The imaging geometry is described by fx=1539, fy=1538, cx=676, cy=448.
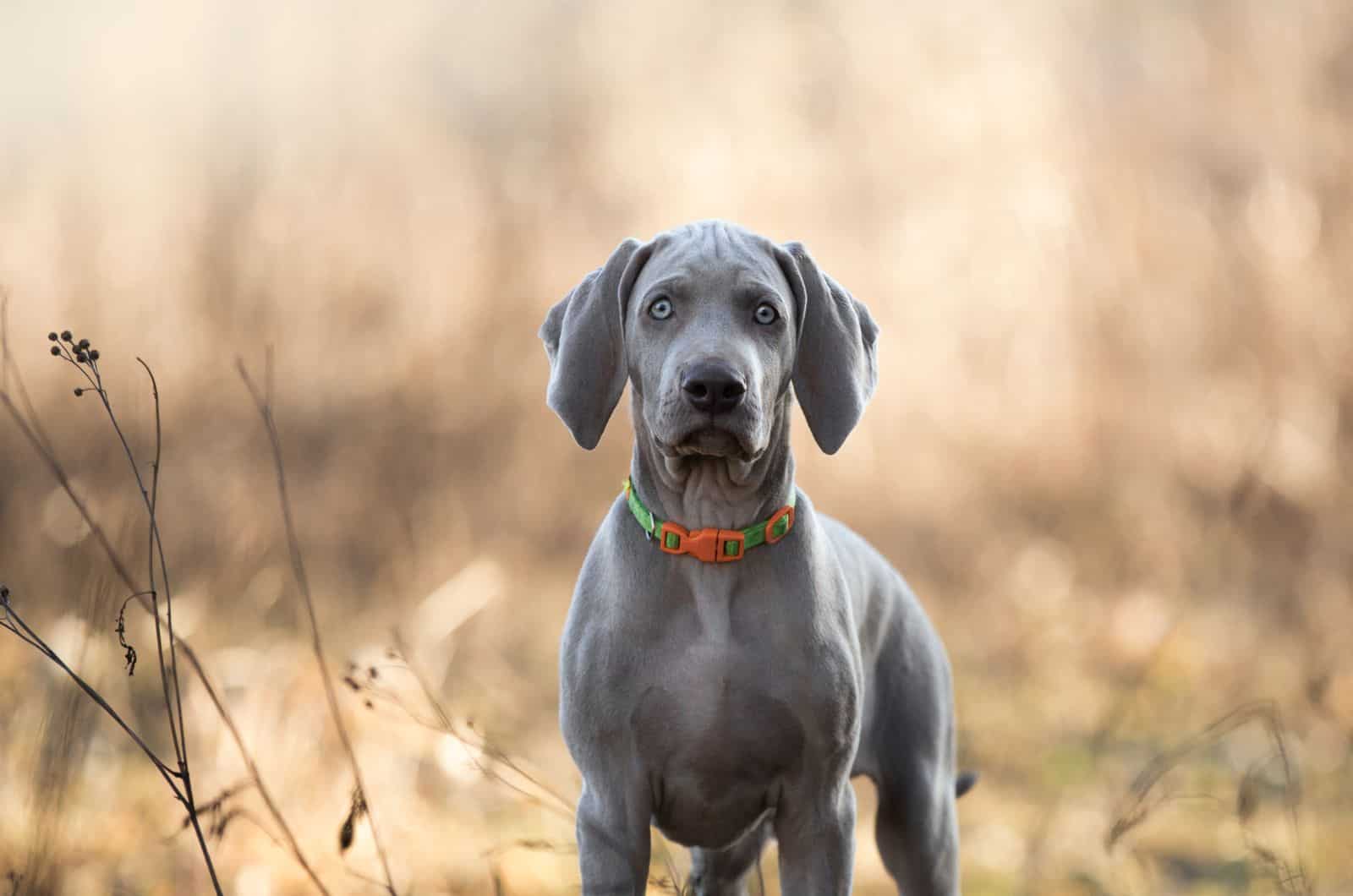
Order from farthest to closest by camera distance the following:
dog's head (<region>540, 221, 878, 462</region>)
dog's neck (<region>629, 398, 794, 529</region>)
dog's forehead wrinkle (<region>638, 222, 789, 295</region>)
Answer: dog's neck (<region>629, 398, 794, 529</region>) → dog's forehead wrinkle (<region>638, 222, 789, 295</region>) → dog's head (<region>540, 221, 878, 462</region>)

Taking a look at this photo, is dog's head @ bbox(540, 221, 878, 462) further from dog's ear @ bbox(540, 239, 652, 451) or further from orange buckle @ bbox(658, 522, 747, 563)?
orange buckle @ bbox(658, 522, 747, 563)

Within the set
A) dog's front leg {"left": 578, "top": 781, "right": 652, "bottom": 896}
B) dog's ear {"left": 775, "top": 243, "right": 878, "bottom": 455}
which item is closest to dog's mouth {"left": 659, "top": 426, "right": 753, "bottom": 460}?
dog's ear {"left": 775, "top": 243, "right": 878, "bottom": 455}

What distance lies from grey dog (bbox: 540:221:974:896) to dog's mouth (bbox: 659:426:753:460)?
24mm

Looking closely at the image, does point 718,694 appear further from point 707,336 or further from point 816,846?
point 707,336

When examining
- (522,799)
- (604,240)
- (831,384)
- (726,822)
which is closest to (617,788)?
(726,822)

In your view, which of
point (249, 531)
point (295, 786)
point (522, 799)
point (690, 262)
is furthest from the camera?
point (522, 799)

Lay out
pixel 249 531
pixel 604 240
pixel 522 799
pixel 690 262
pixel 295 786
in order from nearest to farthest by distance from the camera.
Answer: pixel 690 262 < pixel 249 531 < pixel 295 786 < pixel 522 799 < pixel 604 240

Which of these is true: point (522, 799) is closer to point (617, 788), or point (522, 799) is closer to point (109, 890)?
point (109, 890)

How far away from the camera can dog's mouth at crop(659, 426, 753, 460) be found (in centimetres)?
309

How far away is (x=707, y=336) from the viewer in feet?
10.4

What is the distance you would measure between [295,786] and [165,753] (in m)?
1.20

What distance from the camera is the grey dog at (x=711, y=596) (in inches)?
131

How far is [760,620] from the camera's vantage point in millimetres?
3352

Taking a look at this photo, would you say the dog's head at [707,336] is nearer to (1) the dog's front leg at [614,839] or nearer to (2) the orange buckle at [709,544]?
(2) the orange buckle at [709,544]
